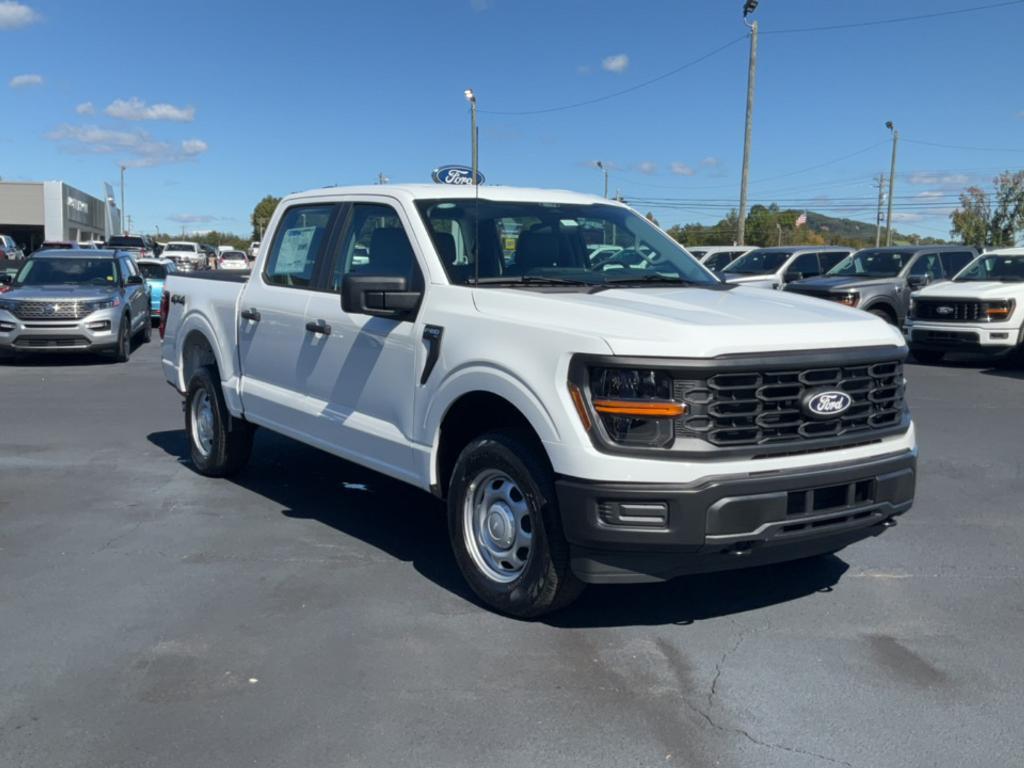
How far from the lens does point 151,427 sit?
10109 millimetres

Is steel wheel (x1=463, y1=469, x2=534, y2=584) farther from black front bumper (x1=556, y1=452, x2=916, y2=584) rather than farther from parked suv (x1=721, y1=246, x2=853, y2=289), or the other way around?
parked suv (x1=721, y1=246, x2=853, y2=289)

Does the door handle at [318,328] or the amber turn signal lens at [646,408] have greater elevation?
the door handle at [318,328]

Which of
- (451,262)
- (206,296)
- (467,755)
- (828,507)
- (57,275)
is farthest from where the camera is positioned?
(57,275)

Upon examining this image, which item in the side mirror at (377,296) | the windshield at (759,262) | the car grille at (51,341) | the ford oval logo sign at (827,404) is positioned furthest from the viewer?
the windshield at (759,262)

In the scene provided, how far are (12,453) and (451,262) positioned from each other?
513cm

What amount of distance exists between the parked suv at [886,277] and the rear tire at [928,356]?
1.88 ft

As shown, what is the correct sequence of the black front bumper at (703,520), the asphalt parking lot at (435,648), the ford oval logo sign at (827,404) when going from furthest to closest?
the ford oval logo sign at (827,404) < the black front bumper at (703,520) < the asphalt parking lot at (435,648)

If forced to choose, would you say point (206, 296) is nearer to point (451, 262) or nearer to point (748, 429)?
point (451, 262)

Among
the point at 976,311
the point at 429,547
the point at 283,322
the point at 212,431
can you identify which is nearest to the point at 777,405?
the point at 429,547

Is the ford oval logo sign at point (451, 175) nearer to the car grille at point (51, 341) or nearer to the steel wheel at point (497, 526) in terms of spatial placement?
the steel wheel at point (497, 526)

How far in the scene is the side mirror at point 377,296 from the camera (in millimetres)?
5211

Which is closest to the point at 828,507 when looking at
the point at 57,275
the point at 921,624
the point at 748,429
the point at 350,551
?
the point at 748,429

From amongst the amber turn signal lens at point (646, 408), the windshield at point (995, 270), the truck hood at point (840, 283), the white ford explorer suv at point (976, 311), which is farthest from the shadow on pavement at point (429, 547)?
the windshield at point (995, 270)

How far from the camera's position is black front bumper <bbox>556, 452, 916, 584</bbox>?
4234 millimetres
